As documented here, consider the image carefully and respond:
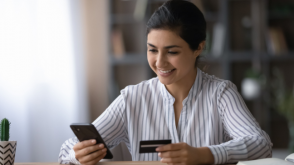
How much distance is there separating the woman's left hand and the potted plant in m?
0.51

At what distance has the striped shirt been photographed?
4.91 feet

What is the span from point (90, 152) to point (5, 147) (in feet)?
0.95

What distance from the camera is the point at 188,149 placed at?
118 cm

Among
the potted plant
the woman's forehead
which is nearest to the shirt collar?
the woman's forehead

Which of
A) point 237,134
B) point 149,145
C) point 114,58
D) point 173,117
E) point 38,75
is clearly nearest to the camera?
point 149,145

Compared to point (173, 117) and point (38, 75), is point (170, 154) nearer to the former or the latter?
point (173, 117)

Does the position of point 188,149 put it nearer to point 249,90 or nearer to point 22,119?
point 22,119

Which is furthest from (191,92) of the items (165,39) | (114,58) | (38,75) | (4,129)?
(114,58)

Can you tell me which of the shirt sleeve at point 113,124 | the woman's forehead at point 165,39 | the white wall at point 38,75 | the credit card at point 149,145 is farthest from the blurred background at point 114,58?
the credit card at point 149,145

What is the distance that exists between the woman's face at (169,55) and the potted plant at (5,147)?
24.7 inches

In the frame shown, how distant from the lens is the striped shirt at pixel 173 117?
1.50 m

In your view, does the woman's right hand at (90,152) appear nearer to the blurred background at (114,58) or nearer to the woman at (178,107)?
the woman at (178,107)

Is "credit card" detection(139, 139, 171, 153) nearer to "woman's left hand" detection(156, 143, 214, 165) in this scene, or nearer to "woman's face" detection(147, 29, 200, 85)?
"woman's left hand" detection(156, 143, 214, 165)

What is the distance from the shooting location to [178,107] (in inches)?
63.6
